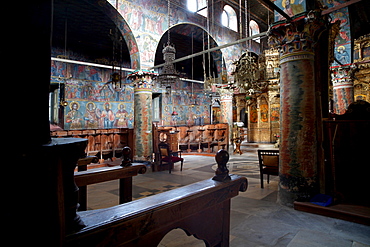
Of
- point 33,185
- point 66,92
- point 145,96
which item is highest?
point 66,92

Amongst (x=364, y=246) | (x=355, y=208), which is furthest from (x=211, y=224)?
(x=355, y=208)

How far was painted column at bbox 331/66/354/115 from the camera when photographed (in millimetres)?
10913

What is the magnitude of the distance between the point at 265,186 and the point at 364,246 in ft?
9.74

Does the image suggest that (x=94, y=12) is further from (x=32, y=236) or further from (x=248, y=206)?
(x=32, y=236)

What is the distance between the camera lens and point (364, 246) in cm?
284

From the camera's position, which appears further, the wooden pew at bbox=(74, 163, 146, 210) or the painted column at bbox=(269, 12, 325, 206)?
the painted column at bbox=(269, 12, 325, 206)

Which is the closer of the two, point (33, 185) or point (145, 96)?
point (33, 185)

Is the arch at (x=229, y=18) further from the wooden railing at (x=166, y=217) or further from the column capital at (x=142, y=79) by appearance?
the wooden railing at (x=166, y=217)

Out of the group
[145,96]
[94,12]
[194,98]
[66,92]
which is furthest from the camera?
[194,98]

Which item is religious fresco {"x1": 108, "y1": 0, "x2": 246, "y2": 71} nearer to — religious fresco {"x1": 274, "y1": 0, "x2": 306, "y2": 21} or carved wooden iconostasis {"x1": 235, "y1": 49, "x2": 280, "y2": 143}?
religious fresco {"x1": 274, "y1": 0, "x2": 306, "y2": 21}

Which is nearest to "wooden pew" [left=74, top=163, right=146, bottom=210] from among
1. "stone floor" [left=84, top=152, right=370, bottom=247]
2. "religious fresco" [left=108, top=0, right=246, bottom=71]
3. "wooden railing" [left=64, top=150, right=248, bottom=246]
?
"stone floor" [left=84, top=152, right=370, bottom=247]

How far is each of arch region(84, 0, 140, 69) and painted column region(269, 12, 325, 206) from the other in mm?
6312

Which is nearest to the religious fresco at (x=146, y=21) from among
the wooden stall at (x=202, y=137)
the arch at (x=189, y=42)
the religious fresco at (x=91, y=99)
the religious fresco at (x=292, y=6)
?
the arch at (x=189, y=42)

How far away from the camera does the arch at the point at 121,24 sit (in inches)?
338
